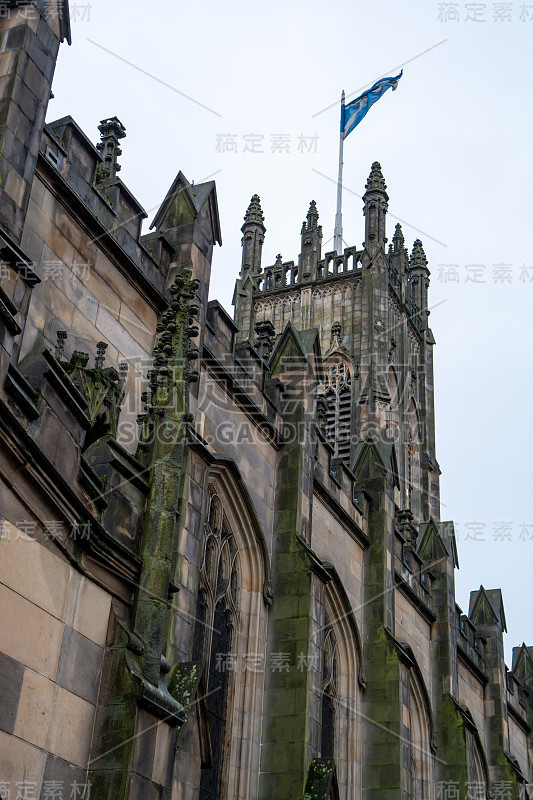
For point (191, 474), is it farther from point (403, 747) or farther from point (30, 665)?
point (403, 747)

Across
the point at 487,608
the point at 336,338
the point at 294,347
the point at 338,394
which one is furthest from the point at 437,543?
the point at 336,338

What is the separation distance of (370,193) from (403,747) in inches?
1236

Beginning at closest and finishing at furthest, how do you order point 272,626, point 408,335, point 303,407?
point 272,626, point 303,407, point 408,335

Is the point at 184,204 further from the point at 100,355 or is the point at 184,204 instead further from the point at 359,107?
the point at 359,107

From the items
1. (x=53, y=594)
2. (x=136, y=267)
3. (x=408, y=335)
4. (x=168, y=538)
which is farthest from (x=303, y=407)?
(x=408, y=335)

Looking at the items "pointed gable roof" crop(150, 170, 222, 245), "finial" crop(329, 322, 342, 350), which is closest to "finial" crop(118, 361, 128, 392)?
"pointed gable roof" crop(150, 170, 222, 245)

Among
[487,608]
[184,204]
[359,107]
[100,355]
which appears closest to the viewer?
[100,355]

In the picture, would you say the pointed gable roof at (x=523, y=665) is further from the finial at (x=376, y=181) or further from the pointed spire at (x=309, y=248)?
the finial at (x=376, y=181)

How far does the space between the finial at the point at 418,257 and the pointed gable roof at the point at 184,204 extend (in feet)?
118

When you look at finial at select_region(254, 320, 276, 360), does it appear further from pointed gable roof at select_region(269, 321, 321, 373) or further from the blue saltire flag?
the blue saltire flag

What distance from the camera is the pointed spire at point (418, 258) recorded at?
51031 millimetres

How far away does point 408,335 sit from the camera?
4606 centimetres

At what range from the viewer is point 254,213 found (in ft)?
160

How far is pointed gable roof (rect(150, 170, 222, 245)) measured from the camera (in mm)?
15711
